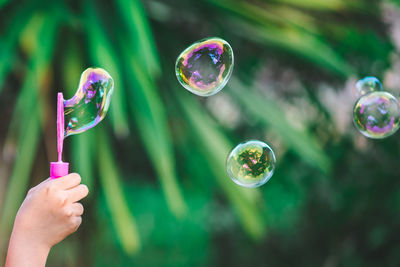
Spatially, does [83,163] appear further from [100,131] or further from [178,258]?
[178,258]

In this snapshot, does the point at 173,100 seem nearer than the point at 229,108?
Yes

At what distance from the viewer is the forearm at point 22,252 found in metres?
0.80

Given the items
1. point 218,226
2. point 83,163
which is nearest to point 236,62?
point 83,163

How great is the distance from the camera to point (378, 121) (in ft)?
4.64

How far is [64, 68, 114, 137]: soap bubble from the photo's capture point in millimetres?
957

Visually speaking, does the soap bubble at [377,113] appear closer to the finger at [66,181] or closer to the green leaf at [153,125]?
the green leaf at [153,125]

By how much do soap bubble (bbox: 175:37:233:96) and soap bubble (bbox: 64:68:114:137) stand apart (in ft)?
0.88

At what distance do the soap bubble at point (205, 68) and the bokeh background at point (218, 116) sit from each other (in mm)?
461

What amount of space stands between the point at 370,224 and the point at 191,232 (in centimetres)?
163

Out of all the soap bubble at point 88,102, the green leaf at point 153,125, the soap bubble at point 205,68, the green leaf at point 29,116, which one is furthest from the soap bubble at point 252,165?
the green leaf at point 29,116

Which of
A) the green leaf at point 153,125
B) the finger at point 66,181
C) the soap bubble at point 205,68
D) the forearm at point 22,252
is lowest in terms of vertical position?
the green leaf at point 153,125

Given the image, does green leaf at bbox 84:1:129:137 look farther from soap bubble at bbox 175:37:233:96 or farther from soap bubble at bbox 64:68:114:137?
soap bubble at bbox 64:68:114:137

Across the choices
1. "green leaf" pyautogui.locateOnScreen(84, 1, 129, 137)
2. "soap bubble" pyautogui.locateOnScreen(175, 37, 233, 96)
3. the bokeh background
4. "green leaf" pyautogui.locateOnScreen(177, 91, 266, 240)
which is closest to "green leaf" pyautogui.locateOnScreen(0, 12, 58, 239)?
the bokeh background

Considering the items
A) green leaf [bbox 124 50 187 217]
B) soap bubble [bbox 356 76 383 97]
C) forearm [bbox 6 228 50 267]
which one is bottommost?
green leaf [bbox 124 50 187 217]
